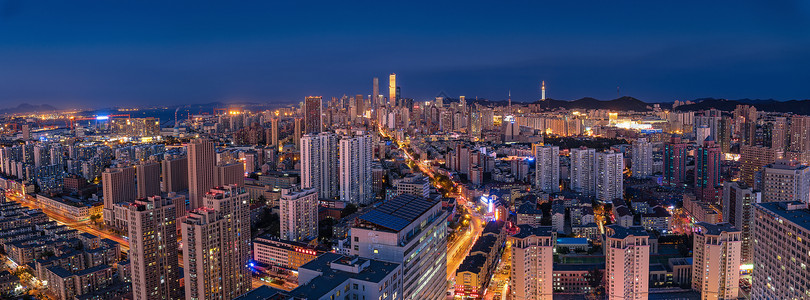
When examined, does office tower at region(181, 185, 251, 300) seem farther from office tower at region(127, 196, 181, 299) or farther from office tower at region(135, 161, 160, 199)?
office tower at region(135, 161, 160, 199)

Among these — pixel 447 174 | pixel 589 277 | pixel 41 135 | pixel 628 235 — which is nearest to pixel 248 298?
pixel 628 235

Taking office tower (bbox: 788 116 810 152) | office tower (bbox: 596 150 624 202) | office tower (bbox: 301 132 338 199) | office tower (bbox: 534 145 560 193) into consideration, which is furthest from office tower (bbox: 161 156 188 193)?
office tower (bbox: 788 116 810 152)

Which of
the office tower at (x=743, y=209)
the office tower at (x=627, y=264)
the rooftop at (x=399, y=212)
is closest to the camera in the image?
the rooftop at (x=399, y=212)

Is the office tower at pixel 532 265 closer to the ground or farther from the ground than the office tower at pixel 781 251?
closer to the ground

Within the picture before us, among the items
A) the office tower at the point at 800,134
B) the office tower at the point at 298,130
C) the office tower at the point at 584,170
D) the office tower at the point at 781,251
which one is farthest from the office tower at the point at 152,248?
the office tower at the point at 800,134

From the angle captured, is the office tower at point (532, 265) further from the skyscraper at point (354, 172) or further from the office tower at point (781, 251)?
the skyscraper at point (354, 172)

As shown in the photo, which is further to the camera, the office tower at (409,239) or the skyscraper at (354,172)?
the skyscraper at (354,172)

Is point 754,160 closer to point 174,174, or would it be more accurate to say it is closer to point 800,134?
point 800,134
